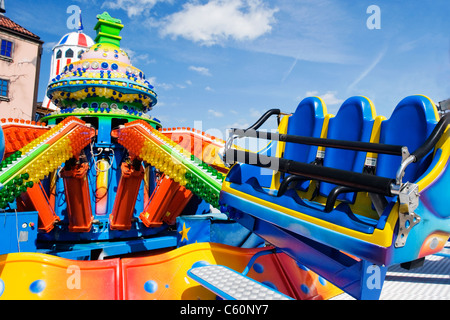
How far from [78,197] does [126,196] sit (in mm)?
791

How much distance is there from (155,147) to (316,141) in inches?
139

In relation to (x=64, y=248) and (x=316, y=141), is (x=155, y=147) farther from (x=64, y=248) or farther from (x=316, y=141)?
(x=316, y=141)

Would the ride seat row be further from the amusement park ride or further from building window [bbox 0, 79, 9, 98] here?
building window [bbox 0, 79, 9, 98]

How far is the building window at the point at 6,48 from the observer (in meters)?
16.4

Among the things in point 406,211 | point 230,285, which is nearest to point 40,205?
point 230,285

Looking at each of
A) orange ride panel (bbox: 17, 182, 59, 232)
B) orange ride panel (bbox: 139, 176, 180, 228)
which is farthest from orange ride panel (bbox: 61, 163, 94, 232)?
orange ride panel (bbox: 139, 176, 180, 228)

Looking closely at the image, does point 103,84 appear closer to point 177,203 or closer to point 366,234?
point 177,203

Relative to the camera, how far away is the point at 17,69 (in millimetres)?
16812

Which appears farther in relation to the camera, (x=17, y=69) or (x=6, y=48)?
(x=17, y=69)

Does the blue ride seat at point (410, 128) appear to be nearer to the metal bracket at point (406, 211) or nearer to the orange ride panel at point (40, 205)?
the metal bracket at point (406, 211)

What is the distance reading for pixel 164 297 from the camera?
2.47 m

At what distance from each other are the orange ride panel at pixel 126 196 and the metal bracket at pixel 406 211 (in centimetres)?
515

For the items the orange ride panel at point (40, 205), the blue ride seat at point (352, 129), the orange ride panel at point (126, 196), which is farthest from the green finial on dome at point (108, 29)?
the blue ride seat at point (352, 129)
